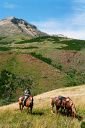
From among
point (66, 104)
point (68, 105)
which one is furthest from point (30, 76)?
point (68, 105)

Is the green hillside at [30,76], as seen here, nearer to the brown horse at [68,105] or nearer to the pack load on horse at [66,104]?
the pack load on horse at [66,104]

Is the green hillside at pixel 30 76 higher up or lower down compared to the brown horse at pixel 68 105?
lower down

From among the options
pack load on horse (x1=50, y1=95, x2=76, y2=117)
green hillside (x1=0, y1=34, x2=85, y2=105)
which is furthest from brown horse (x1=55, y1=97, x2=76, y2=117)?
green hillside (x1=0, y1=34, x2=85, y2=105)

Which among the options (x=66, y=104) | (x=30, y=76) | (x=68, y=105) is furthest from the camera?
(x=30, y=76)

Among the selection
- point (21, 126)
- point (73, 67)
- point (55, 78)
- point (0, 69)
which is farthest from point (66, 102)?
point (73, 67)

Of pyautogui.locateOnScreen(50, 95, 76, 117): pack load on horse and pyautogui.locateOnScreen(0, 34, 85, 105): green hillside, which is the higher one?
pyautogui.locateOnScreen(50, 95, 76, 117): pack load on horse

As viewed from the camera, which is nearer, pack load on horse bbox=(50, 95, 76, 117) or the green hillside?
pack load on horse bbox=(50, 95, 76, 117)

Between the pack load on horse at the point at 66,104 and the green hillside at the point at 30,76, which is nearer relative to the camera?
the pack load on horse at the point at 66,104

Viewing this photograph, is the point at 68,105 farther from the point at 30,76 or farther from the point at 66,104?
the point at 30,76

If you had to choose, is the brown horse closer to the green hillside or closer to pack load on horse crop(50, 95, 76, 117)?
pack load on horse crop(50, 95, 76, 117)

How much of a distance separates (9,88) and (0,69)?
13968mm

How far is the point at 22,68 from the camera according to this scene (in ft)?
202

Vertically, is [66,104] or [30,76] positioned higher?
[66,104]

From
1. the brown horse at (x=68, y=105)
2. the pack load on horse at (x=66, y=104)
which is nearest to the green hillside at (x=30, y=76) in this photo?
the pack load on horse at (x=66, y=104)
